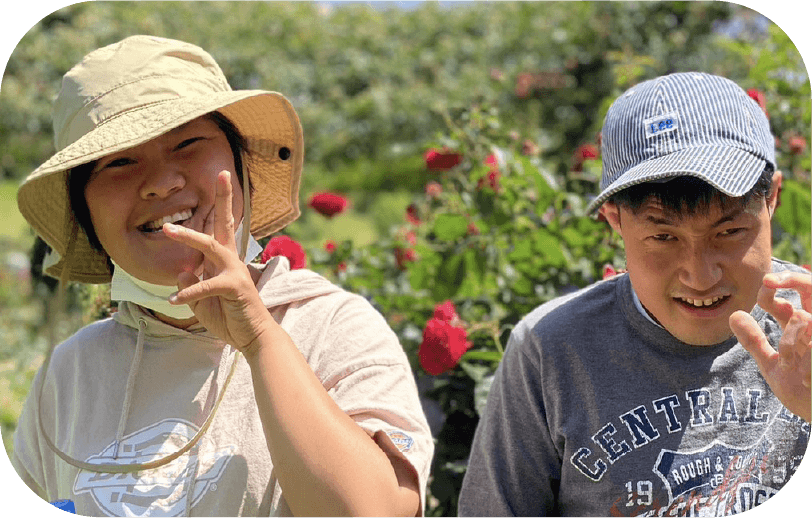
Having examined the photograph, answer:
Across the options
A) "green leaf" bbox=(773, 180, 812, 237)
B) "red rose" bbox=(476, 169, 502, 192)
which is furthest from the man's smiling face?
"red rose" bbox=(476, 169, 502, 192)

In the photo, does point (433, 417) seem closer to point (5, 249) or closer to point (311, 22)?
point (5, 249)

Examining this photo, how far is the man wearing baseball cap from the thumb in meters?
0.16

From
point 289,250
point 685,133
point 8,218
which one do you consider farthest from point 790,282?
point 8,218

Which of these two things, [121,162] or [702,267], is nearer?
[702,267]

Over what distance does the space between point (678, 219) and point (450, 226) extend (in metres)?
1.41

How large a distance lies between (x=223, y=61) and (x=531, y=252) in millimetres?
5048

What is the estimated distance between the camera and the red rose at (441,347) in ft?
7.43

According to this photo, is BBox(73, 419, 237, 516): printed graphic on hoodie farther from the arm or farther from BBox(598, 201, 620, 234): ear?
BBox(598, 201, 620, 234): ear

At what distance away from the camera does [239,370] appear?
169cm

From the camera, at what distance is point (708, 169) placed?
1.54m

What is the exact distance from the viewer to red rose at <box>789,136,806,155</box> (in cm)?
313

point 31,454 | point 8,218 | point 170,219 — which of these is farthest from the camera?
point 8,218

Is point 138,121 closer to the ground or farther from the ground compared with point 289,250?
farther from the ground

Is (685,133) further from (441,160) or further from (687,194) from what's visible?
(441,160)
